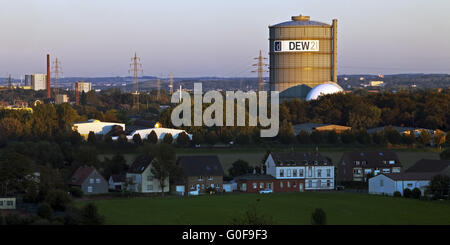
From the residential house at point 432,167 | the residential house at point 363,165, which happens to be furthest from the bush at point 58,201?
the residential house at point 363,165

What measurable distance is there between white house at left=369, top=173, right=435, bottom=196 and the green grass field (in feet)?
4.16

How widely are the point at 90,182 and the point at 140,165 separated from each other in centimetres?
229

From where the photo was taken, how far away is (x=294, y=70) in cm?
6272

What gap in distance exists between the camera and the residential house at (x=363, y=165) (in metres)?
32.2

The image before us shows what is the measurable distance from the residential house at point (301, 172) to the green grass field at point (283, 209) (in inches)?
144

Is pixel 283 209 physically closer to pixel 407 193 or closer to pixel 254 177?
pixel 407 193

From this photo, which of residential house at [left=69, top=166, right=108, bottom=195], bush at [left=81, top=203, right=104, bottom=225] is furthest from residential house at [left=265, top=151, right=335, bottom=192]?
bush at [left=81, top=203, right=104, bottom=225]

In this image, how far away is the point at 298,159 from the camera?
31.2 metres

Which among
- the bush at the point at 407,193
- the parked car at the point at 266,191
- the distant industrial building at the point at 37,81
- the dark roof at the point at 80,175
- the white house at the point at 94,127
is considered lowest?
the parked car at the point at 266,191

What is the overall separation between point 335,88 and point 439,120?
500 inches

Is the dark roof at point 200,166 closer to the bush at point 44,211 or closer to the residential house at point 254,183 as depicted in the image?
the residential house at point 254,183

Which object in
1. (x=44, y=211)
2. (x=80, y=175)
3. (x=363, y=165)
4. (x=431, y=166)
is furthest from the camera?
(x=363, y=165)

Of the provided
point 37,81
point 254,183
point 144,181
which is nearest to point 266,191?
point 254,183
